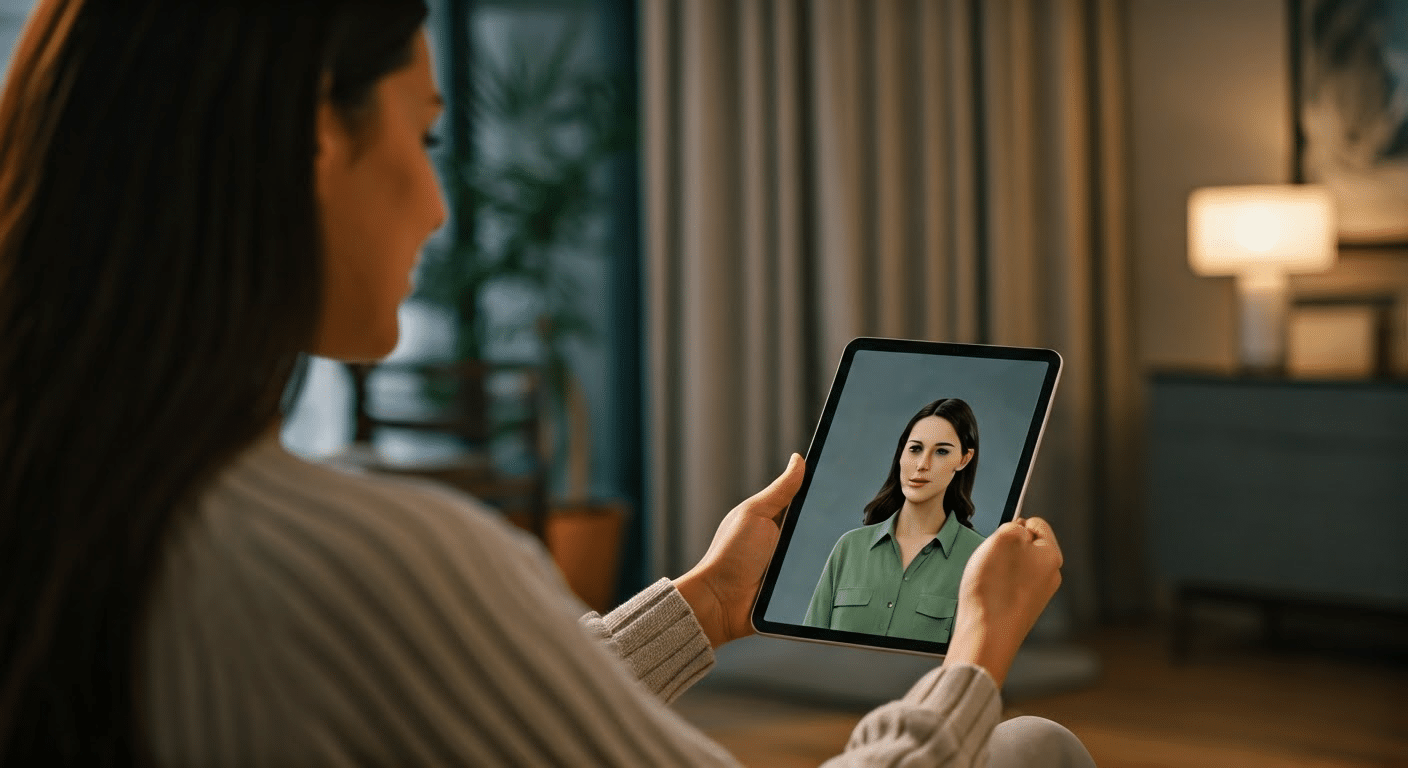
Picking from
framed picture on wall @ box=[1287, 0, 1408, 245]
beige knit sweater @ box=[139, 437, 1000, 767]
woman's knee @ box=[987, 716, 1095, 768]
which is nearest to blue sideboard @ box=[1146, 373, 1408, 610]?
framed picture on wall @ box=[1287, 0, 1408, 245]

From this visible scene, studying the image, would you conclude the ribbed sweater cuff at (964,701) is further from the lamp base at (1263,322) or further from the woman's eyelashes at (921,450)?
the lamp base at (1263,322)

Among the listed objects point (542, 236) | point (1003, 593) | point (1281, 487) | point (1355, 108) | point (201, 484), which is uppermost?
point (1355, 108)

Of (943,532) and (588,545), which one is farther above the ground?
(943,532)

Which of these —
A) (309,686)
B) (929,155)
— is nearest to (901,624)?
(309,686)

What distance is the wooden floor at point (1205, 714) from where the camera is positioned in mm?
3064

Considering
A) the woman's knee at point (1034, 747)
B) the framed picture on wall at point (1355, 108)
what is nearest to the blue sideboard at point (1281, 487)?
the framed picture on wall at point (1355, 108)

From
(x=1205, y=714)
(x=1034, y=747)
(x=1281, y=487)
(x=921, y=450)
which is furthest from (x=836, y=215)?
(x=1034, y=747)

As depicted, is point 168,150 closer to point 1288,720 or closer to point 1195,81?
point 1288,720

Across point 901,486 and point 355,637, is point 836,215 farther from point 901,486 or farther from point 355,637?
point 355,637

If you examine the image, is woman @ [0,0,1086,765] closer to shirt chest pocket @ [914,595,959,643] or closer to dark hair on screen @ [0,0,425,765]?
dark hair on screen @ [0,0,425,765]

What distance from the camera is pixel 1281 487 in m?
3.80

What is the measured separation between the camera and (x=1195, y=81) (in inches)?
177

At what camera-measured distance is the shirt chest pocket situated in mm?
1162

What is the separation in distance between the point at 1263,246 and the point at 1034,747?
9.89 ft
